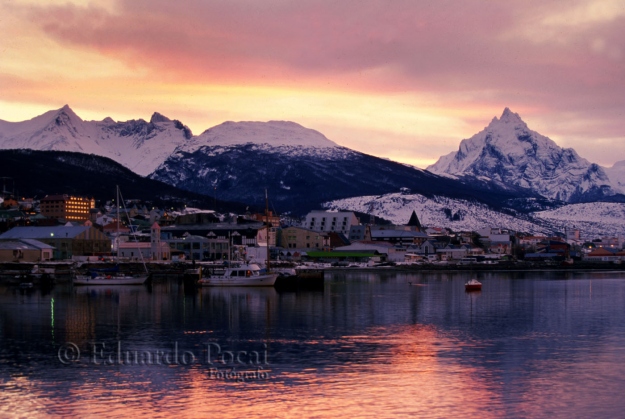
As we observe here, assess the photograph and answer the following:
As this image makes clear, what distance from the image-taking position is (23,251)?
119250mm

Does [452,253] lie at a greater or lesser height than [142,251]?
lesser

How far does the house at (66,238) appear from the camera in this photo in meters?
131

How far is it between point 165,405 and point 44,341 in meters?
17.5

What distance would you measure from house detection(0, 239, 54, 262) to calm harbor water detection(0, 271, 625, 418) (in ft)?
172

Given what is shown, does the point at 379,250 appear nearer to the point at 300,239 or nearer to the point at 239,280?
the point at 300,239

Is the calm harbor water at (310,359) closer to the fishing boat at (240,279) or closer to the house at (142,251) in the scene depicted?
the fishing boat at (240,279)

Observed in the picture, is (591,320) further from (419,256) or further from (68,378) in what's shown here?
(419,256)

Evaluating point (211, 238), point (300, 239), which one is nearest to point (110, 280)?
point (211, 238)

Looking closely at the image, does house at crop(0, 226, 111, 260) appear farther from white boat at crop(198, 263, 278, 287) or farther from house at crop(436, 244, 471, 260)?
house at crop(436, 244, 471, 260)

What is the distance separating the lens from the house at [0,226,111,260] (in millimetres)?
130625

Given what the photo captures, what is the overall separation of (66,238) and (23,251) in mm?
13258

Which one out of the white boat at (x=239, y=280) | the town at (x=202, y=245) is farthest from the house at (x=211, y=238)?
the white boat at (x=239, y=280)

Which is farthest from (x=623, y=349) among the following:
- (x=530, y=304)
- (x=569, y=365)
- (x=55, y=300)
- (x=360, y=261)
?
(x=360, y=261)

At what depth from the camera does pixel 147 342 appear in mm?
43906
